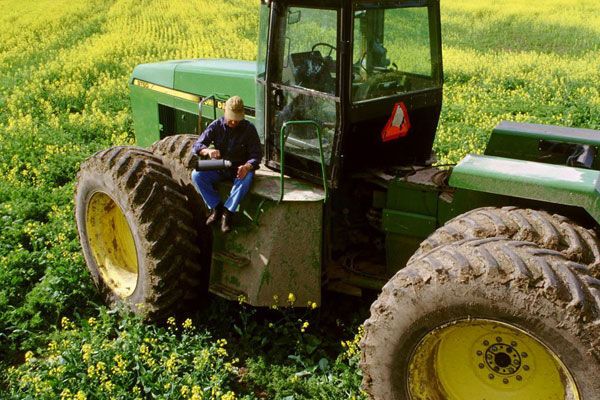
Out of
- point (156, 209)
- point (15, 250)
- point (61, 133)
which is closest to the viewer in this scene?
point (156, 209)

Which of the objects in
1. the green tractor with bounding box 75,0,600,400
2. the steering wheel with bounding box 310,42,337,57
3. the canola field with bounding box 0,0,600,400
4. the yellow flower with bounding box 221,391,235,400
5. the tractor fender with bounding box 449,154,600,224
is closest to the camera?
the green tractor with bounding box 75,0,600,400

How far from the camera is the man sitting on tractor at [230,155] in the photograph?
4.49 metres

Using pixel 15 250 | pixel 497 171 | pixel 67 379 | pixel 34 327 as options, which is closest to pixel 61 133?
pixel 15 250

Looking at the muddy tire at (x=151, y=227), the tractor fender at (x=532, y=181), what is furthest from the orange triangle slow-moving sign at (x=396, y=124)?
the muddy tire at (x=151, y=227)

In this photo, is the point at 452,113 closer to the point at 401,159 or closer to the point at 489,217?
the point at 401,159

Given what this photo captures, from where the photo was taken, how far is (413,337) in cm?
347

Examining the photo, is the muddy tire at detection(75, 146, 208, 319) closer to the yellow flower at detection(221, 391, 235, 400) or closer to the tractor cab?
the tractor cab

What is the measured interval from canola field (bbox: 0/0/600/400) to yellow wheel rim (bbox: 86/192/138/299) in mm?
282

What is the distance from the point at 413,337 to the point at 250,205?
63.8 inches

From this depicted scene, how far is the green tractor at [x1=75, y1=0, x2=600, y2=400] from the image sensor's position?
10.6 feet

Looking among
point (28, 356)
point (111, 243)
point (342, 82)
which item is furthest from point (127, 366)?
point (342, 82)

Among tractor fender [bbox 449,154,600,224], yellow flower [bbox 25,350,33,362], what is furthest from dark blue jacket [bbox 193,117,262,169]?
yellow flower [bbox 25,350,33,362]

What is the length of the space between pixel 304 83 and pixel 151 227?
1.51 meters

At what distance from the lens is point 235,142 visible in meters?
4.59
